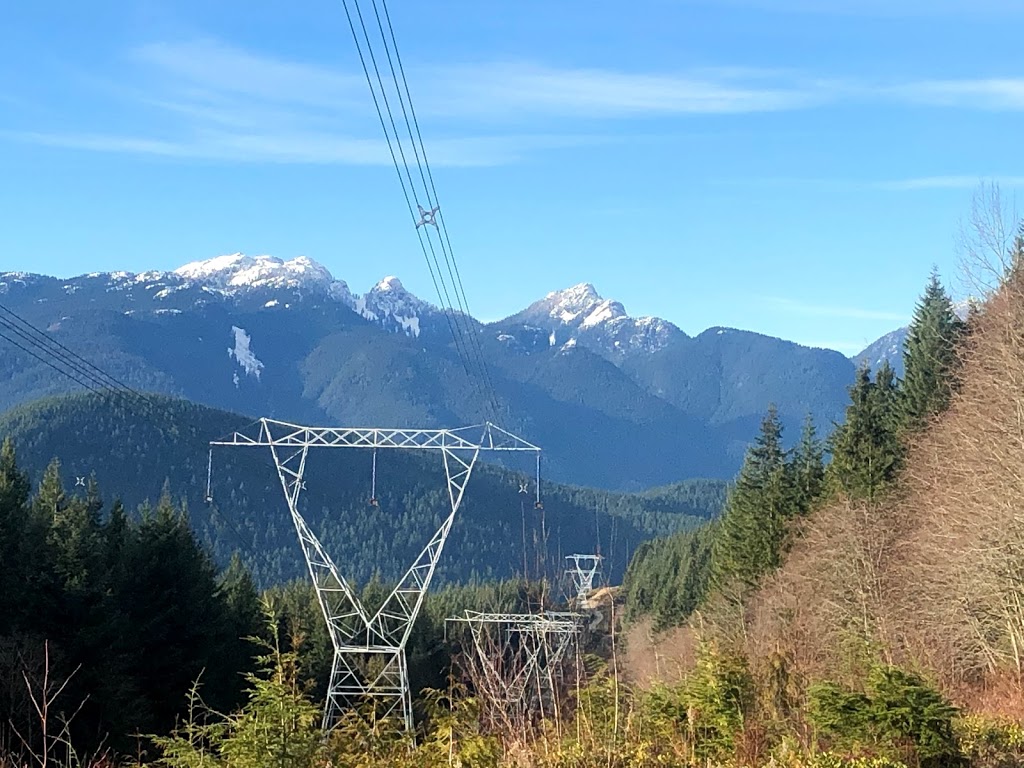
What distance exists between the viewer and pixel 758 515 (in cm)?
4706

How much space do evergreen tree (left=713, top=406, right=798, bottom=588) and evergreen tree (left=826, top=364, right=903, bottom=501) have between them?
5.13m

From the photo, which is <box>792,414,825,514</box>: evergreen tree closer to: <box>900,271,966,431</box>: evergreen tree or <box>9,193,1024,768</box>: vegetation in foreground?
<box>9,193,1024,768</box>: vegetation in foreground

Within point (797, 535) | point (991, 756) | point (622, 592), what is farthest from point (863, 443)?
point (622, 592)

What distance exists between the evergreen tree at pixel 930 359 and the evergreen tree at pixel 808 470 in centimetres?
610

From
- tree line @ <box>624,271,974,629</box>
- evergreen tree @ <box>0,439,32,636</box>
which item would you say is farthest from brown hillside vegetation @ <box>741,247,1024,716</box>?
evergreen tree @ <box>0,439,32,636</box>

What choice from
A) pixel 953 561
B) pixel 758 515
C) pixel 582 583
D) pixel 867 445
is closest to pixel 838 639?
pixel 953 561

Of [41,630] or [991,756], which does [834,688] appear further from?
[41,630]

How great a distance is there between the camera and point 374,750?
25.8 feet

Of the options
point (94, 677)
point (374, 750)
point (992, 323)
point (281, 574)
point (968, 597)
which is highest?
point (992, 323)

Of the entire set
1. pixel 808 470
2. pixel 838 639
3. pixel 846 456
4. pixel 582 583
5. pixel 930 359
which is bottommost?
pixel 838 639

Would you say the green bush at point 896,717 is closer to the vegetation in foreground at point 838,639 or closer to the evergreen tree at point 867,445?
the vegetation in foreground at point 838,639

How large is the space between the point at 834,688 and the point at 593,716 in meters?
2.32

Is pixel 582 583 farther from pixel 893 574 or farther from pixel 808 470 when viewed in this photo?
pixel 808 470

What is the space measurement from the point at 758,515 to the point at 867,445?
33.3ft
